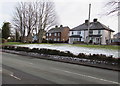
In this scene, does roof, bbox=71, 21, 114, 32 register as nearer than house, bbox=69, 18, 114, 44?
No

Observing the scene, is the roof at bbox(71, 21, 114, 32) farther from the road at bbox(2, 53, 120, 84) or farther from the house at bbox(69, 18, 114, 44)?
the road at bbox(2, 53, 120, 84)

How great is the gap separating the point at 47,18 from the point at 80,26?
56.3 ft

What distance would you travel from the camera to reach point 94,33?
49375 mm

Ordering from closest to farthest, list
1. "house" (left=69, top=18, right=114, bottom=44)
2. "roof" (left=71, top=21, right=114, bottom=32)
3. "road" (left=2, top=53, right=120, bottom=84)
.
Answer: "road" (left=2, top=53, right=120, bottom=84)
"house" (left=69, top=18, right=114, bottom=44)
"roof" (left=71, top=21, right=114, bottom=32)

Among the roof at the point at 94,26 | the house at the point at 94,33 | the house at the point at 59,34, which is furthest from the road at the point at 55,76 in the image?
the house at the point at 59,34

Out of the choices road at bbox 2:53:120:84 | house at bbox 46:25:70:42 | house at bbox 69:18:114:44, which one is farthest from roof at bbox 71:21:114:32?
road at bbox 2:53:120:84

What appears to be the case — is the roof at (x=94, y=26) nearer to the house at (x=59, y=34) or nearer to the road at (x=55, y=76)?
the house at (x=59, y=34)

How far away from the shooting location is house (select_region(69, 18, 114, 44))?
4753 cm

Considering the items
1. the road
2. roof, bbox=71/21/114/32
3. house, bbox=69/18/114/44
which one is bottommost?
the road

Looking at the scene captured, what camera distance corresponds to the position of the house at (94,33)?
4753cm

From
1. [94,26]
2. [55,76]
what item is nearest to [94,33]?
[94,26]

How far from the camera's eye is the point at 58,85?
572 cm

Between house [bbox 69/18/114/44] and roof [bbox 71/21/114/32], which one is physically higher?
roof [bbox 71/21/114/32]

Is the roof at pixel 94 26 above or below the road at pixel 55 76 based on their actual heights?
above
